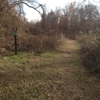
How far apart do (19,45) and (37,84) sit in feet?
17.0

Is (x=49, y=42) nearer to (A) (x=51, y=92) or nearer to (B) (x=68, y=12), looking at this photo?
(A) (x=51, y=92)

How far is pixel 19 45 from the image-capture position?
9.03m

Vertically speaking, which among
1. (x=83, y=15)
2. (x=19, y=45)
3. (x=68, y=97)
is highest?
(x=83, y=15)

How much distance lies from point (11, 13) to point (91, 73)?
7492 mm

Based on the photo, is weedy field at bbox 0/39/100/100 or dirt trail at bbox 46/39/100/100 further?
dirt trail at bbox 46/39/100/100

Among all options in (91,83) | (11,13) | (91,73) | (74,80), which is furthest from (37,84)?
(11,13)

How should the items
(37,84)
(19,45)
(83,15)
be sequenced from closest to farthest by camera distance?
(37,84) < (19,45) < (83,15)

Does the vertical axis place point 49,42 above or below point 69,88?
above

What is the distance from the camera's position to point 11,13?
10461 mm

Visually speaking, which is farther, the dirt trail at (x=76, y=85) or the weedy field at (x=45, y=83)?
the dirt trail at (x=76, y=85)

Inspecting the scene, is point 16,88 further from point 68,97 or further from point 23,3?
point 23,3

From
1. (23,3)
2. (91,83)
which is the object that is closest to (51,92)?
(91,83)

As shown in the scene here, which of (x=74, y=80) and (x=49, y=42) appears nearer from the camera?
(x=74, y=80)

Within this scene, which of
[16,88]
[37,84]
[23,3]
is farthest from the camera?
[23,3]
